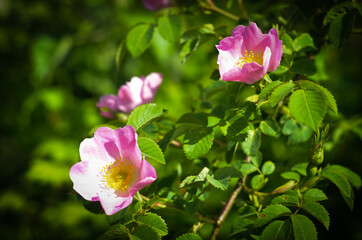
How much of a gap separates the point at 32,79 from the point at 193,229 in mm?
2042

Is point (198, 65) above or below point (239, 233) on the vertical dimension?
below

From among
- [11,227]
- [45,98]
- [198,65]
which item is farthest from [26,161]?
[198,65]

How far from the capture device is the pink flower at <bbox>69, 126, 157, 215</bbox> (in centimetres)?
67

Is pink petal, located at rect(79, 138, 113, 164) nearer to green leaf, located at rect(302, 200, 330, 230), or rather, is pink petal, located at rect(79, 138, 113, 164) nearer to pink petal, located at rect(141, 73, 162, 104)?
pink petal, located at rect(141, 73, 162, 104)

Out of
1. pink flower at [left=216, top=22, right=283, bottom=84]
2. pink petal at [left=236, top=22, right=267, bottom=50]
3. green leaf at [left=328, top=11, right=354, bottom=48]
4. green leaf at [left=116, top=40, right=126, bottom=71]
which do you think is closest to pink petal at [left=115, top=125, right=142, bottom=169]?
pink flower at [left=216, top=22, right=283, bottom=84]

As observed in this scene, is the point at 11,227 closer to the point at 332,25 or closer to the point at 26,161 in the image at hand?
the point at 26,161

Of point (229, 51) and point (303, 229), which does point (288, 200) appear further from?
point (229, 51)

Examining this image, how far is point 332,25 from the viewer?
2.70 feet

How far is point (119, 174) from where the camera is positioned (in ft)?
2.53

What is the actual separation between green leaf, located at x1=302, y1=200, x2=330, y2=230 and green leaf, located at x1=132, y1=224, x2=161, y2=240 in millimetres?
300

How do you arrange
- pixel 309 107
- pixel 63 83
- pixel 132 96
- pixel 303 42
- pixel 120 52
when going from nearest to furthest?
pixel 309 107 < pixel 303 42 < pixel 132 96 < pixel 120 52 < pixel 63 83

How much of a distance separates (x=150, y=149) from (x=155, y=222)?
145 mm

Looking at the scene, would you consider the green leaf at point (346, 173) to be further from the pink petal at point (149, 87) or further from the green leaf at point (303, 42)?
the pink petal at point (149, 87)

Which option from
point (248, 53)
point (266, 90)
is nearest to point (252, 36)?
point (248, 53)
